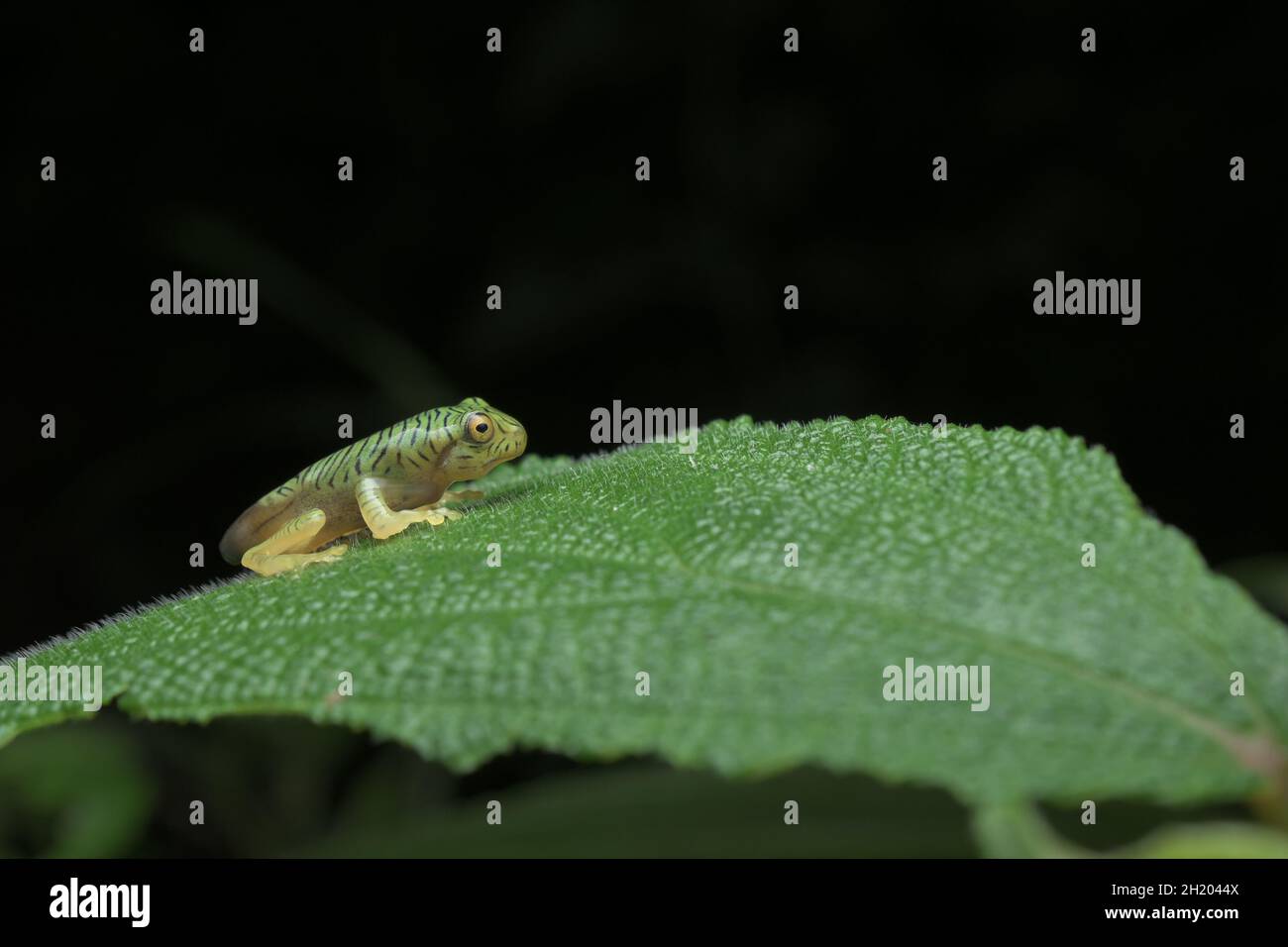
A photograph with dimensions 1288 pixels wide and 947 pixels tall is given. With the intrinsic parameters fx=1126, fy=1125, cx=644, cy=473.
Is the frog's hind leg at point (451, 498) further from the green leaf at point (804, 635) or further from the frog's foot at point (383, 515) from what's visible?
the green leaf at point (804, 635)

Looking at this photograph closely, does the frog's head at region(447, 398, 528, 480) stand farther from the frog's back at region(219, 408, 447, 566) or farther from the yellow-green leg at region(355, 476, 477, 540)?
the yellow-green leg at region(355, 476, 477, 540)

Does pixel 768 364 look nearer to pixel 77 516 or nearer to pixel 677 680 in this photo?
pixel 77 516

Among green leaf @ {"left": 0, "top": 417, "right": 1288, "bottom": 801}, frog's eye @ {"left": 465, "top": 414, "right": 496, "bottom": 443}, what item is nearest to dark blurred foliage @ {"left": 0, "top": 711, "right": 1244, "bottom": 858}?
green leaf @ {"left": 0, "top": 417, "right": 1288, "bottom": 801}

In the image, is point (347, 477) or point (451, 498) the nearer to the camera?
point (347, 477)

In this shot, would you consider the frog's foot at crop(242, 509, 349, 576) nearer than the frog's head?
Yes

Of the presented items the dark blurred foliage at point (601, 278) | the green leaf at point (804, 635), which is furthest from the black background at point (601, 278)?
the green leaf at point (804, 635)

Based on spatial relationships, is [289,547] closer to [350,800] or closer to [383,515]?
[383,515]

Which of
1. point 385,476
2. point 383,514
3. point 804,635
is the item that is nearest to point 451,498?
point 385,476

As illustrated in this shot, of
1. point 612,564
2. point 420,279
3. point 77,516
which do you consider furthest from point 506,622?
point 77,516
